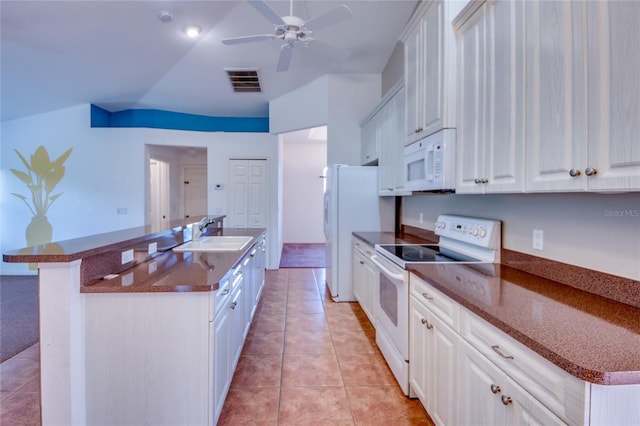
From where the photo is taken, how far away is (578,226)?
1.45 m

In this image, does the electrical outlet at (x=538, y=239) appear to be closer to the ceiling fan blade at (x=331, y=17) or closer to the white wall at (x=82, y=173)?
the ceiling fan blade at (x=331, y=17)

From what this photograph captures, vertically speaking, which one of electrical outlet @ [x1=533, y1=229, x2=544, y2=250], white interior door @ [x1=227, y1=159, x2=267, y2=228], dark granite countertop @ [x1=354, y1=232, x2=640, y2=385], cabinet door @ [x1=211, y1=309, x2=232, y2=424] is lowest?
cabinet door @ [x1=211, y1=309, x2=232, y2=424]

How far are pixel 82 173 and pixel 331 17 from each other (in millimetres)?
4909

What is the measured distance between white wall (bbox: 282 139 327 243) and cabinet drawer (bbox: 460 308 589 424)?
7.38m

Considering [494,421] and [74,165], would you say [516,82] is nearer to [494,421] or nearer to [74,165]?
[494,421]

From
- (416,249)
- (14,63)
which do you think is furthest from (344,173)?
(14,63)

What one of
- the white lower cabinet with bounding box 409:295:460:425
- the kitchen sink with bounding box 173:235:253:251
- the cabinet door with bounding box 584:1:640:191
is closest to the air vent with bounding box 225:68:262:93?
the kitchen sink with bounding box 173:235:253:251

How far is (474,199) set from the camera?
2.34 meters

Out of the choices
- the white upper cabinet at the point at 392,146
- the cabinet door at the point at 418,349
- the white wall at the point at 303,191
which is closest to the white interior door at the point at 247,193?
the white upper cabinet at the point at 392,146

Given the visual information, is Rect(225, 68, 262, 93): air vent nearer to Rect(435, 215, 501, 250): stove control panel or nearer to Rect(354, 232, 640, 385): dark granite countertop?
Rect(435, 215, 501, 250): stove control panel

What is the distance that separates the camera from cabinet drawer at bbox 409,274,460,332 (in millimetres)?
1474

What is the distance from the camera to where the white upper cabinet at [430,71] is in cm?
202

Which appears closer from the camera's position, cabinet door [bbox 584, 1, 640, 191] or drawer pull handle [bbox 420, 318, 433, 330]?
cabinet door [bbox 584, 1, 640, 191]

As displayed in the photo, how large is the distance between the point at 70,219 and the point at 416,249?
5.53 meters
